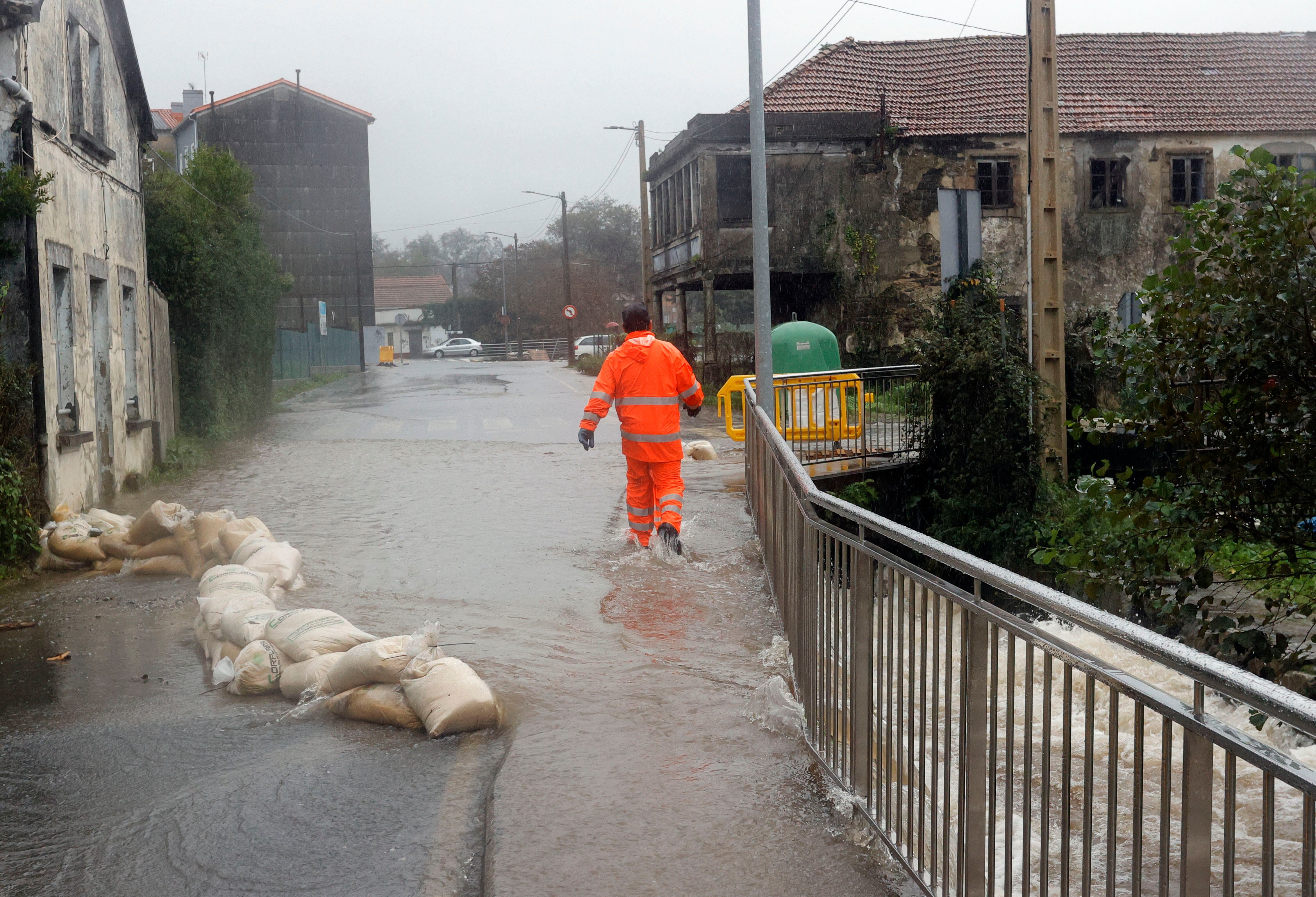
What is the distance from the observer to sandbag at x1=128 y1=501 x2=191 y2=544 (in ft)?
28.3

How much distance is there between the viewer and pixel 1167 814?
2.17 meters

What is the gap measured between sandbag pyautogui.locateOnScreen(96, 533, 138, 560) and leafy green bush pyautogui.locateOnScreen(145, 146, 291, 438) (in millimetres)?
7966

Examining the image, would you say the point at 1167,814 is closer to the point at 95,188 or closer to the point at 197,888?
the point at 197,888

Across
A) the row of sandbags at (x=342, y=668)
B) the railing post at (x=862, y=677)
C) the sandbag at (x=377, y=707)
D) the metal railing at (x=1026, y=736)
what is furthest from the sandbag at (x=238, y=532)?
the railing post at (x=862, y=677)

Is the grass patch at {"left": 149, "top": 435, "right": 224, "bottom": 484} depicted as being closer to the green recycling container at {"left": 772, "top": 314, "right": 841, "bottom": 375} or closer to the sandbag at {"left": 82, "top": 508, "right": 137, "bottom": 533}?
the sandbag at {"left": 82, "top": 508, "right": 137, "bottom": 533}

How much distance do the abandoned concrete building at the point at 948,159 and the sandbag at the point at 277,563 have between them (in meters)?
20.6

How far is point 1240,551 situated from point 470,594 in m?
5.30

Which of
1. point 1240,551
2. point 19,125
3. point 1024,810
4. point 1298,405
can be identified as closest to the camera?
point 1024,810

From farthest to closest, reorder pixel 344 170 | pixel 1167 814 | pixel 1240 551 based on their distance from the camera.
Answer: pixel 344 170
pixel 1240 551
pixel 1167 814

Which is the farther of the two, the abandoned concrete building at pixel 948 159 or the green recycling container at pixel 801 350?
the abandoned concrete building at pixel 948 159

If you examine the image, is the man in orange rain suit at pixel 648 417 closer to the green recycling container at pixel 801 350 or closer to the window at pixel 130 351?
the window at pixel 130 351

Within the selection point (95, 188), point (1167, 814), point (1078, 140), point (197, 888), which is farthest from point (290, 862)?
point (1078, 140)

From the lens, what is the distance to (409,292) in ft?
310

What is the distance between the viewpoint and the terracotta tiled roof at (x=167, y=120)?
50.0m
